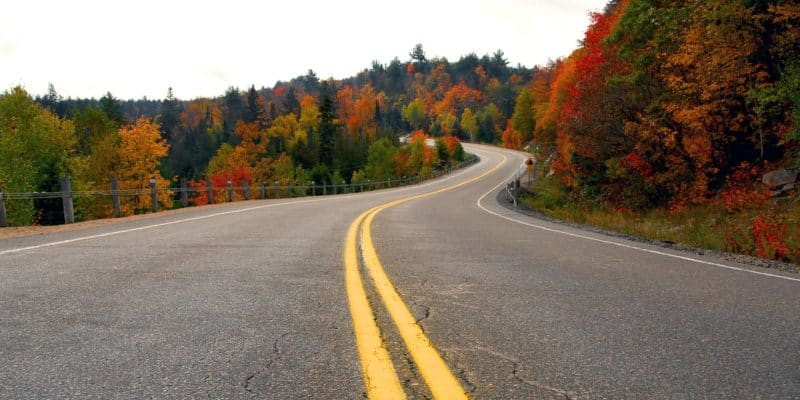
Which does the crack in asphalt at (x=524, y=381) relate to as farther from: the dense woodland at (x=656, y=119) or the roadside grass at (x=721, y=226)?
the dense woodland at (x=656, y=119)

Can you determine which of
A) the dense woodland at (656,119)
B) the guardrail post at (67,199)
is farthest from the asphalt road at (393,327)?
the dense woodland at (656,119)

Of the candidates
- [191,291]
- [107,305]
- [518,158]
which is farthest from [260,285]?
[518,158]

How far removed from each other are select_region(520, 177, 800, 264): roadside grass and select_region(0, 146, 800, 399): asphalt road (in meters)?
2.42


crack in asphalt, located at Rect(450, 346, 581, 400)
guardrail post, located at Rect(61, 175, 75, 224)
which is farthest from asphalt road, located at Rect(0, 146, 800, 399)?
guardrail post, located at Rect(61, 175, 75, 224)

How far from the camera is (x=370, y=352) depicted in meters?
2.70

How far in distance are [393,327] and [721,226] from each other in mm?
12676

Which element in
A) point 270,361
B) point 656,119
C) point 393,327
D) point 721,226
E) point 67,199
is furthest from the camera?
point 656,119

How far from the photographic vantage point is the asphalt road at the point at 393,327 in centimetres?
234

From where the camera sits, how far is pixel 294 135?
103m

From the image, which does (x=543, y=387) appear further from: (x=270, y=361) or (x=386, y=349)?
(x=270, y=361)

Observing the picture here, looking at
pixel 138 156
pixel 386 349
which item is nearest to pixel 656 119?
pixel 386 349

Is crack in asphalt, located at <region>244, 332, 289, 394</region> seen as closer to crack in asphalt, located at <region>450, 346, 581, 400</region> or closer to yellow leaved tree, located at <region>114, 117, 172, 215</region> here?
crack in asphalt, located at <region>450, 346, 581, 400</region>

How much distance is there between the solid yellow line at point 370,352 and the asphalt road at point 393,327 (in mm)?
53

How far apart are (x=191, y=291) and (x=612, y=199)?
68.0 ft
